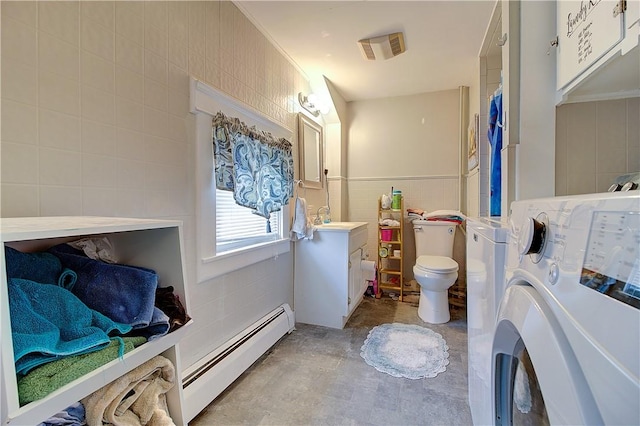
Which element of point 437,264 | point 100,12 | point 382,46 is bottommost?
point 437,264

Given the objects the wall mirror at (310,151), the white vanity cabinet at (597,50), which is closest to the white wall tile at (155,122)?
the wall mirror at (310,151)

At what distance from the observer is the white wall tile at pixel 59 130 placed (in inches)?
33.3

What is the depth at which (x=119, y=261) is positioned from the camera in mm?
898

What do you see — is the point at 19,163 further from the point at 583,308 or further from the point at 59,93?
the point at 583,308

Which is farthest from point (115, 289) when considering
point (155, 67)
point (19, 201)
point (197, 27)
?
point (197, 27)

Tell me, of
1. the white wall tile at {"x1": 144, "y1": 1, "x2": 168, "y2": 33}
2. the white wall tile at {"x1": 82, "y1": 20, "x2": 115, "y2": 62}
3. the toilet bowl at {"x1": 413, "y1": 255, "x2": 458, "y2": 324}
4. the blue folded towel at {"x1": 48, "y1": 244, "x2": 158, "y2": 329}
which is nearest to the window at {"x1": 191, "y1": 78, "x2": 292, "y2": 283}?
the white wall tile at {"x1": 144, "y1": 1, "x2": 168, "y2": 33}

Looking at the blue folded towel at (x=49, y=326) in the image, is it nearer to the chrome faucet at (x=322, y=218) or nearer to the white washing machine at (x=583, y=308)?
the white washing machine at (x=583, y=308)

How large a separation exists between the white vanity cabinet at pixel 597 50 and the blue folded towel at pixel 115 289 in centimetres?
137

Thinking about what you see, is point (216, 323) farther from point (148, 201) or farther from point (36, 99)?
point (36, 99)

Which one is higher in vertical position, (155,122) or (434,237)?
(155,122)

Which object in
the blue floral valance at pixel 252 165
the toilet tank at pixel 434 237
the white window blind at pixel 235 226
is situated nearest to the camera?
the blue floral valance at pixel 252 165

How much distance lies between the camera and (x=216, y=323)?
1550 mm

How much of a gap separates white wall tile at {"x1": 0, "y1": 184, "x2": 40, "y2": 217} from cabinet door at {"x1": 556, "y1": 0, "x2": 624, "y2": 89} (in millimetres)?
1708

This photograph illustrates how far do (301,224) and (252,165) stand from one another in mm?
738
